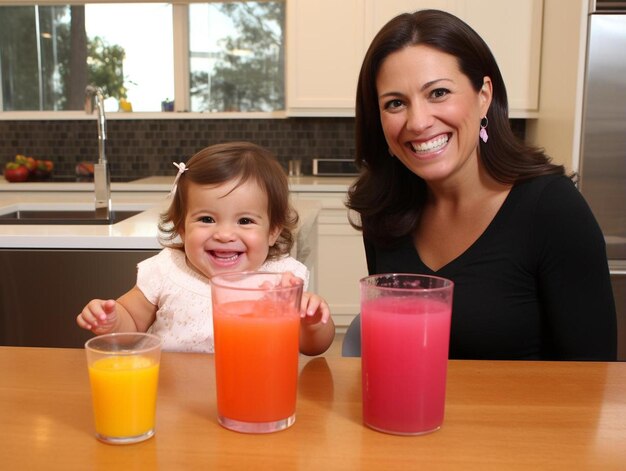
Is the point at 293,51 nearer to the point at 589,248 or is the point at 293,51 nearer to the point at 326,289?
the point at 326,289

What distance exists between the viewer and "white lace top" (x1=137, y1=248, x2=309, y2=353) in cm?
138

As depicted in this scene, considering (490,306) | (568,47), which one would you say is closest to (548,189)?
(490,306)

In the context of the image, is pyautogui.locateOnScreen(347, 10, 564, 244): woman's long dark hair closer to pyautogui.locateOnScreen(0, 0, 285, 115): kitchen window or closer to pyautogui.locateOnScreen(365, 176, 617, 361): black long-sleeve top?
pyautogui.locateOnScreen(365, 176, 617, 361): black long-sleeve top

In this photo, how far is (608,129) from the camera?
3287mm

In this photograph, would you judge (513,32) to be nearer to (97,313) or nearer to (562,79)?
(562,79)

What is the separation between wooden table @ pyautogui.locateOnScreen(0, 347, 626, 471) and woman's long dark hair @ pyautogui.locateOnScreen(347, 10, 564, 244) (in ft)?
1.95

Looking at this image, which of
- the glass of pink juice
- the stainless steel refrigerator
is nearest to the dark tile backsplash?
the stainless steel refrigerator

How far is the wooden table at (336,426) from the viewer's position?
72 centimetres

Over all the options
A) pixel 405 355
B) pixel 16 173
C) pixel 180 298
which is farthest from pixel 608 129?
pixel 16 173

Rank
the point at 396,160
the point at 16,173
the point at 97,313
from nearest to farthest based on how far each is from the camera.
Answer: the point at 97,313 < the point at 396,160 < the point at 16,173

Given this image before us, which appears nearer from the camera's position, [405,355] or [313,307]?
[405,355]

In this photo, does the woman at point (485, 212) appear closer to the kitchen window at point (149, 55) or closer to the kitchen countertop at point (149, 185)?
the kitchen countertop at point (149, 185)

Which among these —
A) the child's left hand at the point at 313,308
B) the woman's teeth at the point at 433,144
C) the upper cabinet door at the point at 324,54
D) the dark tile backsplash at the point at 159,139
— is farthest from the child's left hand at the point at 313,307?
the dark tile backsplash at the point at 159,139

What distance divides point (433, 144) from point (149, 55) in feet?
11.5
